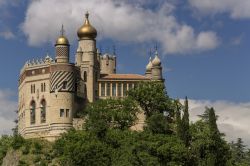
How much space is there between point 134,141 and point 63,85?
1823 centimetres

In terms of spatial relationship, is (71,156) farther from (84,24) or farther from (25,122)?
(84,24)

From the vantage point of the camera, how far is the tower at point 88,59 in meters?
108

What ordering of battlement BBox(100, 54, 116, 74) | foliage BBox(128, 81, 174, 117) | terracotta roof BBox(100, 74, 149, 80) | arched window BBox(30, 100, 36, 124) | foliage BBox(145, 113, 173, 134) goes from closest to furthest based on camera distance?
foliage BBox(145, 113, 173, 134)
foliage BBox(128, 81, 174, 117)
arched window BBox(30, 100, 36, 124)
terracotta roof BBox(100, 74, 149, 80)
battlement BBox(100, 54, 116, 74)

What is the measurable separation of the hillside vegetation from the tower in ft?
15.0

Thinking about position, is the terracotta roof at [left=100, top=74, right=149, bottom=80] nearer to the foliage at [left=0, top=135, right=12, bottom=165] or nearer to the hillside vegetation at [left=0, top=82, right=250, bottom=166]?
the hillside vegetation at [left=0, top=82, right=250, bottom=166]

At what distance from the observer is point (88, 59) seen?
109 meters

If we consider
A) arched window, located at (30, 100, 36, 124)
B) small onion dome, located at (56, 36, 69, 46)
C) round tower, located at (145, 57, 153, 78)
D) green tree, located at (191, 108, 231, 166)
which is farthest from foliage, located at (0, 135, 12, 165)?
green tree, located at (191, 108, 231, 166)

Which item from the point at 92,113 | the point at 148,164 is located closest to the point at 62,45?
the point at 92,113

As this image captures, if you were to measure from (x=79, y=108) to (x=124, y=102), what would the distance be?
23.8ft

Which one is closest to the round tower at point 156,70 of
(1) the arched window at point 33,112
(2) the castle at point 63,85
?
(2) the castle at point 63,85

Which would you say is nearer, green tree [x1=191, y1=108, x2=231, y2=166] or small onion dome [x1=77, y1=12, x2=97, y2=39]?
green tree [x1=191, y1=108, x2=231, y2=166]

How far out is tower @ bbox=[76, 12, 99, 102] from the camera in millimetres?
108250

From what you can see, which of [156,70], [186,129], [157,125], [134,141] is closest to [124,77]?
[156,70]

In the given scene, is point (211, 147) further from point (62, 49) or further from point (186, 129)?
point (62, 49)
